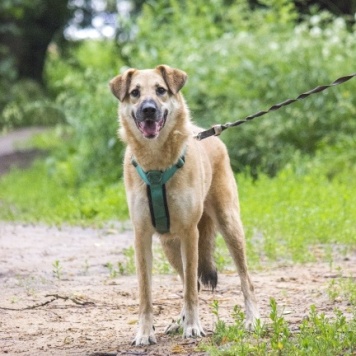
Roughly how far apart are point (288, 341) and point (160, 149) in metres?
1.56

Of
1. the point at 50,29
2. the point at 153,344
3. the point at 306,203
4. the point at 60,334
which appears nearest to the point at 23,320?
the point at 60,334

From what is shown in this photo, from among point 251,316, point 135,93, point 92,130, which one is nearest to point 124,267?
point 251,316

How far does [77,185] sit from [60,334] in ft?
30.8

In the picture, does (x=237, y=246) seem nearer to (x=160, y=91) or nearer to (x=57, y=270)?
(x=160, y=91)

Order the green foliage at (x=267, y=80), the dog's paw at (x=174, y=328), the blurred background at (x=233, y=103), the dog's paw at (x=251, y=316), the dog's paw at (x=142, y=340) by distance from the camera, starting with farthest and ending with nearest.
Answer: the green foliage at (x=267, y=80)
the blurred background at (x=233, y=103)
the dog's paw at (x=251, y=316)
the dog's paw at (x=174, y=328)
the dog's paw at (x=142, y=340)

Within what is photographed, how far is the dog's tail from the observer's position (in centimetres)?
676

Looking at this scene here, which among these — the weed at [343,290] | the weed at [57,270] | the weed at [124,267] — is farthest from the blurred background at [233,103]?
the weed at [343,290]

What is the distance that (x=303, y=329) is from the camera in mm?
5469

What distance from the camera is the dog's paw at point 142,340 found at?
600 centimetres

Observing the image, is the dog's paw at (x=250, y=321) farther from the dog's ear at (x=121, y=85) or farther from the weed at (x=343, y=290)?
the dog's ear at (x=121, y=85)

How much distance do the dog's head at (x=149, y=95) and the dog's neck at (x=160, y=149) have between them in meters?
0.09

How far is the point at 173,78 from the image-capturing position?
20.8ft

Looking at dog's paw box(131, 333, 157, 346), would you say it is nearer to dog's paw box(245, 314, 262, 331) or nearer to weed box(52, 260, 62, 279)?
dog's paw box(245, 314, 262, 331)

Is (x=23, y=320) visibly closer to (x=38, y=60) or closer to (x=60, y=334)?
(x=60, y=334)
